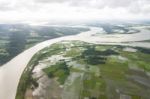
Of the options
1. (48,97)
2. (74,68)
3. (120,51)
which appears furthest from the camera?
(120,51)

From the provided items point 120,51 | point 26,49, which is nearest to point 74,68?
point 120,51

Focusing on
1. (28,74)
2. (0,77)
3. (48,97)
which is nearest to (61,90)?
(48,97)

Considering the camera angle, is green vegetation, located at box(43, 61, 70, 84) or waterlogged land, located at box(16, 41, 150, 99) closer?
waterlogged land, located at box(16, 41, 150, 99)

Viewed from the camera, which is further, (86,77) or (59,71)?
(59,71)

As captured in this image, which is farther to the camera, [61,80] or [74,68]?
[74,68]

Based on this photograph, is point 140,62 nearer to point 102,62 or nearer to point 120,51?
point 102,62

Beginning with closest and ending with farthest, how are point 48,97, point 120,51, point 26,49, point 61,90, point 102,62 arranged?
point 48,97, point 61,90, point 102,62, point 120,51, point 26,49

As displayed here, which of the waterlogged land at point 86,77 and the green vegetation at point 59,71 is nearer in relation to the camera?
the waterlogged land at point 86,77
